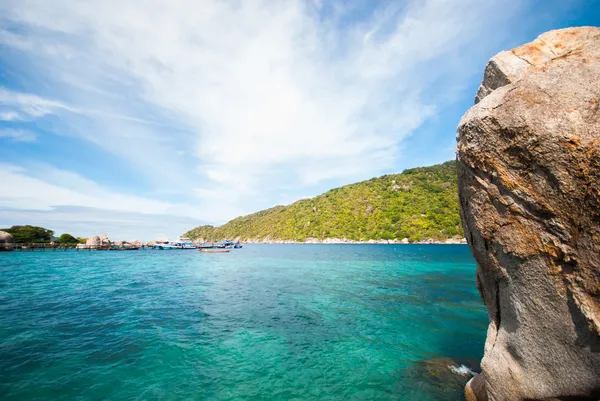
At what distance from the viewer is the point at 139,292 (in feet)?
82.1

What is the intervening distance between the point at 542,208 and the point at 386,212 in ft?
466

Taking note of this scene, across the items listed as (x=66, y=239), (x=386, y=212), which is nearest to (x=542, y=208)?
(x=66, y=239)

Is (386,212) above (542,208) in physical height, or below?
above

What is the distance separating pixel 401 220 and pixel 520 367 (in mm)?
134426

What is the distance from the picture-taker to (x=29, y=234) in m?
87.8

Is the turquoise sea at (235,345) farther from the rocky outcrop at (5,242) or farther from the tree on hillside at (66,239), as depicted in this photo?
the tree on hillside at (66,239)

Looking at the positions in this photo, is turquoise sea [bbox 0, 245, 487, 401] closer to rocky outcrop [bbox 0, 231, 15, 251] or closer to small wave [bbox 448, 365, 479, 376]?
small wave [bbox 448, 365, 479, 376]

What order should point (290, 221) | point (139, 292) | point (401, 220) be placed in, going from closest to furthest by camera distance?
point (139, 292) → point (401, 220) → point (290, 221)

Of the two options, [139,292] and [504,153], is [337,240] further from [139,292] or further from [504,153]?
[504,153]

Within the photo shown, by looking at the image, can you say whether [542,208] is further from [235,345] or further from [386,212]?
[386,212]

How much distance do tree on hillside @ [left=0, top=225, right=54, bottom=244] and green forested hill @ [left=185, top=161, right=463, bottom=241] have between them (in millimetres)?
112878

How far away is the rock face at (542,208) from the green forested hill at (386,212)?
124221 millimetres

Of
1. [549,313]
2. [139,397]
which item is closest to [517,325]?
[549,313]

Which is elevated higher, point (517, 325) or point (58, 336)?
point (517, 325)
